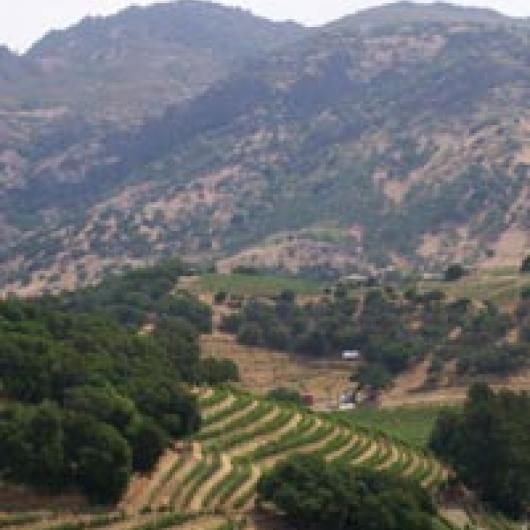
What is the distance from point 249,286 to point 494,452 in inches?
4071

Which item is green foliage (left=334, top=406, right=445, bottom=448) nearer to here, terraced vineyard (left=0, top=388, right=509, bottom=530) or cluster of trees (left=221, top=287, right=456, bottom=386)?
cluster of trees (left=221, top=287, right=456, bottom=386)

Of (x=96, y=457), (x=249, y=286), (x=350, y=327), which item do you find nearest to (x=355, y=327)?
(x=350, y=327)

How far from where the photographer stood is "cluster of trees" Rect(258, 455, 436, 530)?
6400 centimetres

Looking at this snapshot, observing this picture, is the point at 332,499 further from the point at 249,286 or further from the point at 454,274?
the point at 454,274

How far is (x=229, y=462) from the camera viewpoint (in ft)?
245

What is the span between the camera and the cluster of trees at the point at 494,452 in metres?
83.7

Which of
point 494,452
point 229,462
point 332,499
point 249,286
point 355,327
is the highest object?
point 332,499

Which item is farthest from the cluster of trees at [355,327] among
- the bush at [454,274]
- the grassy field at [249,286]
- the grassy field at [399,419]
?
the bush at [454,274]

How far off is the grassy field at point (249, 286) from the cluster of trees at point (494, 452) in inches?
3661

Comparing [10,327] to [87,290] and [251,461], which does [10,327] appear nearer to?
[251,461]

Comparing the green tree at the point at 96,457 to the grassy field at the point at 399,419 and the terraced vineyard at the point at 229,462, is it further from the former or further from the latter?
the grassy field at the point at 399,419

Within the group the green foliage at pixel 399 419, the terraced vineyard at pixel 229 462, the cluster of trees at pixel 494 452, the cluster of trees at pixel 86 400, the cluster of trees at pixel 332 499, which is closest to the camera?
the terraced vineyard at pixel 229 462

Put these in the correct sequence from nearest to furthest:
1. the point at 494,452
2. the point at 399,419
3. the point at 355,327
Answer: the point at 494,452
the point at 399,419
the point at 355,327

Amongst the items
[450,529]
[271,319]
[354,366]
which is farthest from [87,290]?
[450,529]
